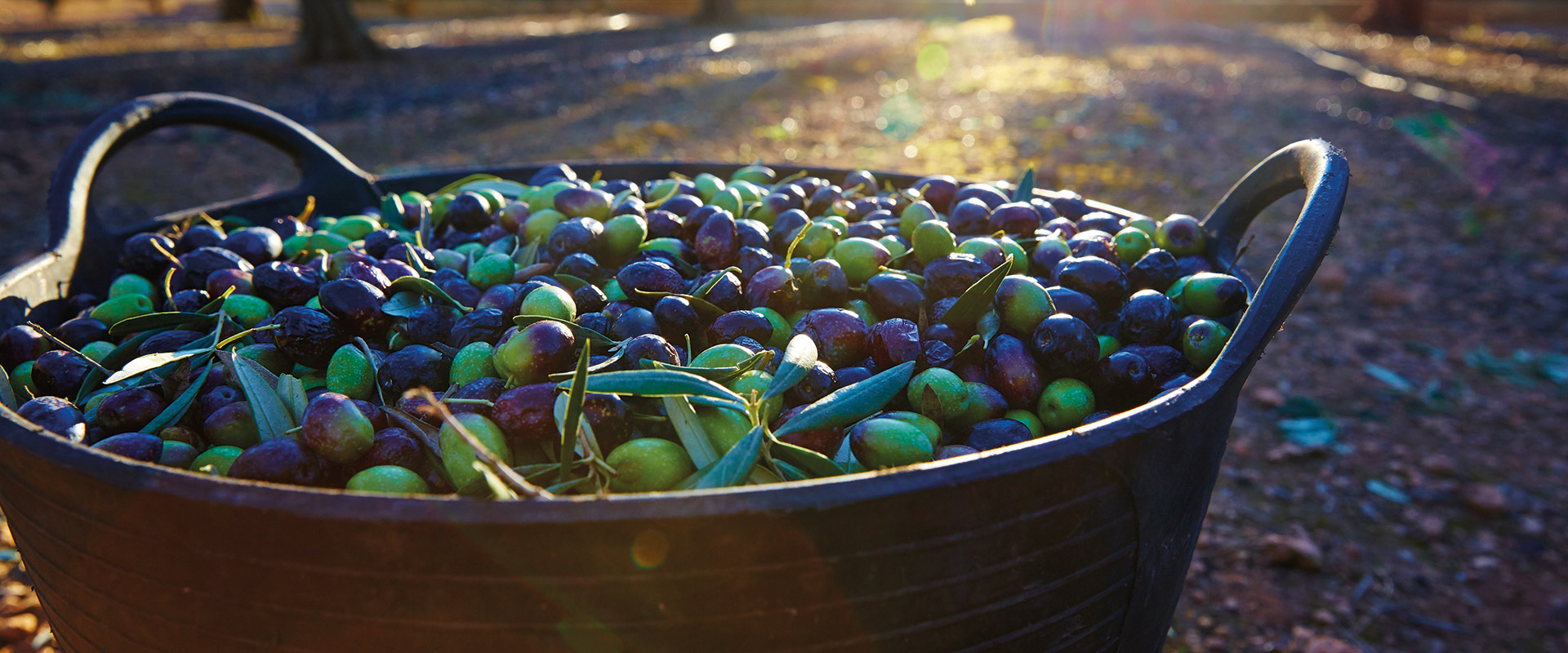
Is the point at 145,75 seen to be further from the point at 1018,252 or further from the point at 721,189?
the point at 1018,252

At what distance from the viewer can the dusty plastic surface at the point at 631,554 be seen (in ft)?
2.69

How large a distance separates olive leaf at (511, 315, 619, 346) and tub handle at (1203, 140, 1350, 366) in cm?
90

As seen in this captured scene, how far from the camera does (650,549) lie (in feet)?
2.72

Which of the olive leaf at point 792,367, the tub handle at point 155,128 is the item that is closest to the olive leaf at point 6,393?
the tub handle at point 155,128

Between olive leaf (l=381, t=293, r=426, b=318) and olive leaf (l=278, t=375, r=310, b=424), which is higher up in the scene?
olive leaf (l=381, t=293, r=426, b=318)

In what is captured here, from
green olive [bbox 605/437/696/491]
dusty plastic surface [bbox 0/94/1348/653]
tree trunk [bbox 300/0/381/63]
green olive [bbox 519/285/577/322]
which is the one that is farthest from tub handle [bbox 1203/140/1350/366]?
tree trunk [bbox 300/0/381/63]

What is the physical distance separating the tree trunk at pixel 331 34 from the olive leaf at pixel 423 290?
41.1 feet

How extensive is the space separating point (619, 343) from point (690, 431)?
1.07 feet

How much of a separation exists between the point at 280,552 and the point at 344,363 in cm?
60

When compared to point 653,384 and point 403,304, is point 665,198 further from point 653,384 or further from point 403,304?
point 653,384

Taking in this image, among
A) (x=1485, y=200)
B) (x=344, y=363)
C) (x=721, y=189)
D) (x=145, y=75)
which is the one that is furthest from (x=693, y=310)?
(x=145, y=75)

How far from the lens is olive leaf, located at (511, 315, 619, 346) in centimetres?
136

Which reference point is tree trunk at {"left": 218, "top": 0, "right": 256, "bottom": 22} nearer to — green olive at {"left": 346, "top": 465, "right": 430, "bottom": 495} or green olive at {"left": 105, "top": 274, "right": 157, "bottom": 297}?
green olive at {"left": 105, "top": 274, "right": 157, "bottom": 297}

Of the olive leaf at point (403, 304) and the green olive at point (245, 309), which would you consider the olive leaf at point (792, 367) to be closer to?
the olive leaf at point (403, 304)
